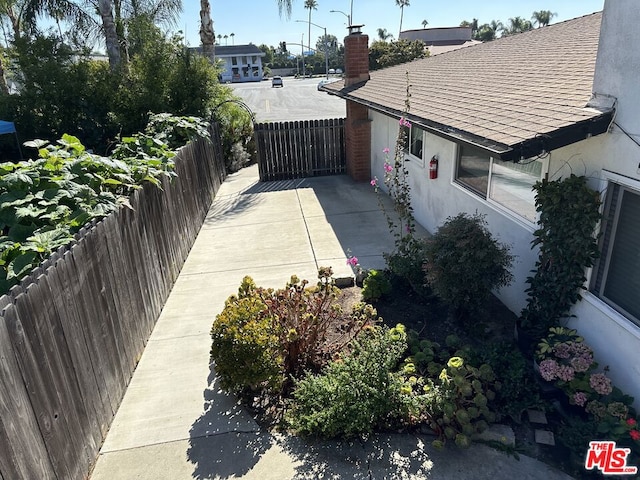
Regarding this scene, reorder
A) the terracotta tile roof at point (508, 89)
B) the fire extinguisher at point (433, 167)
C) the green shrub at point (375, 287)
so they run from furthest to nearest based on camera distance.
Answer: the fire extinguisher at point (433, 167)
the green shrub at point (375, 287)
the terracotta tile roof at point (508, 89)

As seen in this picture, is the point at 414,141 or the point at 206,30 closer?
the point at 414,141

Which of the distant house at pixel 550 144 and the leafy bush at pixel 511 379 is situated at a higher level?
the distant house at pixel 550 144

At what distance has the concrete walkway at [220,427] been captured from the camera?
139 inches

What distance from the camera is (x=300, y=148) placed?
13.0 meters

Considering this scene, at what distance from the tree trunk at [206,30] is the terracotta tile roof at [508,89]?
22.2ft

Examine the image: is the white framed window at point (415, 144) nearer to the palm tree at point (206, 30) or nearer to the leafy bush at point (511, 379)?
the leafy bush at point (511, 379)

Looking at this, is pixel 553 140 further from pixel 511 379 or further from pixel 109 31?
pixel 109 31

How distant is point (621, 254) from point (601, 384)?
1.12 m

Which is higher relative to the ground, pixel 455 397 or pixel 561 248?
pixel 561 248

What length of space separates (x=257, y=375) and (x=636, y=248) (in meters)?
3.40

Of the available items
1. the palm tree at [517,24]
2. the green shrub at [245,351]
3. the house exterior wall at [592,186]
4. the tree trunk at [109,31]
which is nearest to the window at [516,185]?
the house exterior wall at [592,186]

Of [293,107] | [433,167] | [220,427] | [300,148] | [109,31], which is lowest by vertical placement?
[220,427]

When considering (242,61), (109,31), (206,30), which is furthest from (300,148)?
(242,61)

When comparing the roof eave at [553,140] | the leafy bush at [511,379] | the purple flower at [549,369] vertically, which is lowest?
the leafy bush at [511,379]
